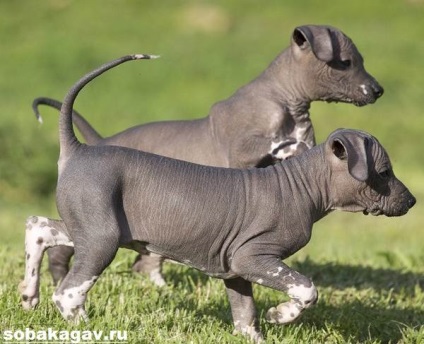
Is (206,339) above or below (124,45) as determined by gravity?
above

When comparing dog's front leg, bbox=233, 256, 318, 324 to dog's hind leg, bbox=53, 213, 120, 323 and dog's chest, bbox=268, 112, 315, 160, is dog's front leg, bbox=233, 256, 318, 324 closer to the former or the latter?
dog's hind leg, bbox=53, 213, 120, 323

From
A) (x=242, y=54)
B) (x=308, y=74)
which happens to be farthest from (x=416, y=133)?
(x=308, y=74)

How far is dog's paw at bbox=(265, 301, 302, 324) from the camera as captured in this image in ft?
18.6

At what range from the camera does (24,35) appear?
26.2 metres

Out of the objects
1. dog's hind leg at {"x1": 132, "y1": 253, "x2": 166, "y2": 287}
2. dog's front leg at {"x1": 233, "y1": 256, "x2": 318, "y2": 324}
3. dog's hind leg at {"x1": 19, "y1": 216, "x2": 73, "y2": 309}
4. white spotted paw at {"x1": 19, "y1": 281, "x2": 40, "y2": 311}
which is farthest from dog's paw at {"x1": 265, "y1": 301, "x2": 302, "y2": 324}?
dog's hind leg at {"x1": 132, "y1": 253, "x2": 166, "y2": 287}

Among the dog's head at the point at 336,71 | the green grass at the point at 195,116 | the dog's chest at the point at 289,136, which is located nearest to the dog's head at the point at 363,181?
the green grass at the point at 195,116

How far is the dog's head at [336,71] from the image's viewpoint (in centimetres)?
721

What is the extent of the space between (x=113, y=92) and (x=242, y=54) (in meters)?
4.25

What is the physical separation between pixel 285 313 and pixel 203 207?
782 millimetres

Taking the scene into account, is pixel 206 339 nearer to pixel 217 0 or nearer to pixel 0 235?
pixel 0 235

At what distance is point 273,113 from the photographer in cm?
724

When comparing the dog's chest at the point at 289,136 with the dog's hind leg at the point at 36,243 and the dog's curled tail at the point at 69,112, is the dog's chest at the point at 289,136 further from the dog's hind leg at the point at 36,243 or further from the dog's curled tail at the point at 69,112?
the dog's hind leg at the point at 36,243

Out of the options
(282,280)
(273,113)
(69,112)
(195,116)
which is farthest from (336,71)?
(195,116)

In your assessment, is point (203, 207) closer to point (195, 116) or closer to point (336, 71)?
point (336, 71)
